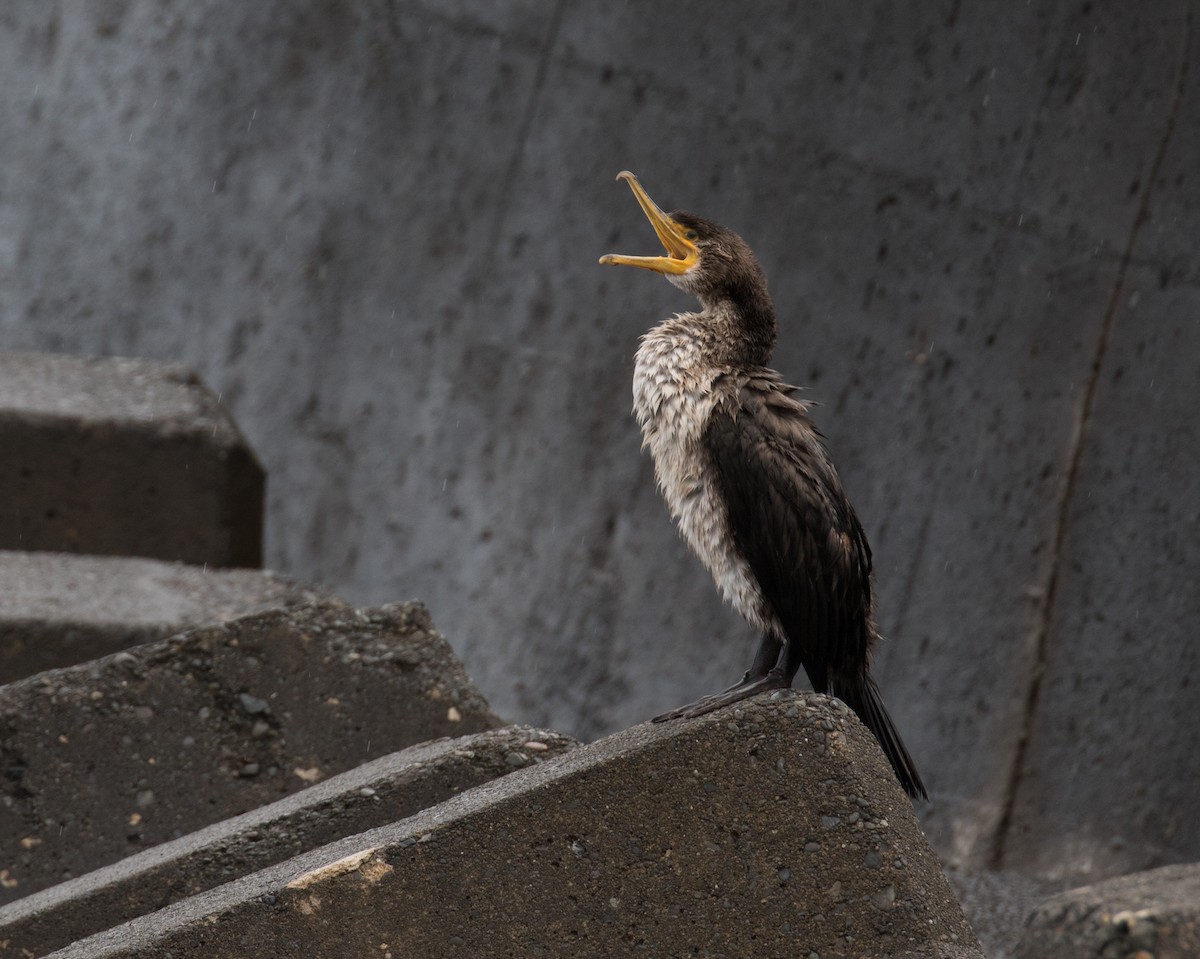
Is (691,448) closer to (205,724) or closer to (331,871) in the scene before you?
(331,871)

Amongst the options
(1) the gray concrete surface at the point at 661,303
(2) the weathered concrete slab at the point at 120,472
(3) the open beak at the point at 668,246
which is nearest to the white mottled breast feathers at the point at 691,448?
(3) the open beak at the point at 668,246

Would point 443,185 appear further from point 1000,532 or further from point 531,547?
point 1000,532

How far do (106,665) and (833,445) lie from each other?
2.98 metres

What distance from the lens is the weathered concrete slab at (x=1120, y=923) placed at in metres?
1.65

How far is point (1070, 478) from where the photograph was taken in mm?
5223

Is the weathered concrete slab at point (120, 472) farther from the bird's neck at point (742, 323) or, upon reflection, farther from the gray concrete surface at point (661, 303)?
the bird's neck at point (742, 323)

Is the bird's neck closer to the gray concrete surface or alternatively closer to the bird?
the bird

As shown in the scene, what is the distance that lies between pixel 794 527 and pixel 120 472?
2.80 m

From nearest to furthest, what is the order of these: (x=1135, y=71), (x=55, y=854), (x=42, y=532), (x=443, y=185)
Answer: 1. (x=55, y=854)
2. (x=42, y=532)
3. (x=1135, y=71)
4. (x=443, y=185)

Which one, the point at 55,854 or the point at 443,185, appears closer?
the point at 55,854

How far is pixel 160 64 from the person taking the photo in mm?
5848

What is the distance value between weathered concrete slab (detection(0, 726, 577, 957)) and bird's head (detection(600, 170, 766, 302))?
855mm

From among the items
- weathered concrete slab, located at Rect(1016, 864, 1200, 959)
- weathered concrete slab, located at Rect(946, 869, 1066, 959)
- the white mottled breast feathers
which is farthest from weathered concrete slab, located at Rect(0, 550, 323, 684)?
weathered concrete slab, located at Rect(1016, 864, 1200, 959)

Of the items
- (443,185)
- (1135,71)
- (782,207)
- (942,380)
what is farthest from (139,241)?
(1135,71)
